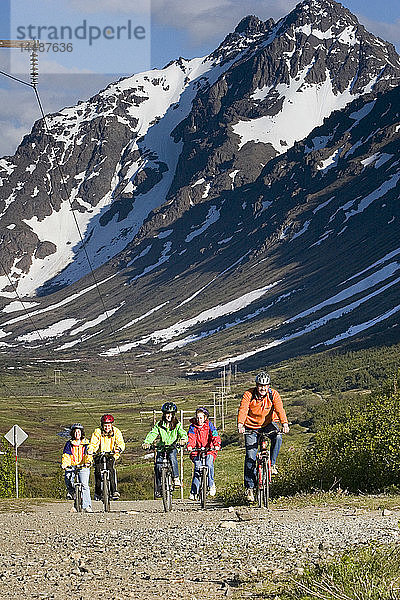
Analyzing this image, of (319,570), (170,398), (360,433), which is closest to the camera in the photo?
(319,570)

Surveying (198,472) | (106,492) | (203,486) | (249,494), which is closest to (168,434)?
(198,472)

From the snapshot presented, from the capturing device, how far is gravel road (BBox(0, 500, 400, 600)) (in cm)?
1063

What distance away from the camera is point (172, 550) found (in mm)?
13242

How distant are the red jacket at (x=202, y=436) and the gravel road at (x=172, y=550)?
2593mm

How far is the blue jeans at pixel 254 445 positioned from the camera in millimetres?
19141

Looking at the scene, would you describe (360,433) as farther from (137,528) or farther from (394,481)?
(137,528)

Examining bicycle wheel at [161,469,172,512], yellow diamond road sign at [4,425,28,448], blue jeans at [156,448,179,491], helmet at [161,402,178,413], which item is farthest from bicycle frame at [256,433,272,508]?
yellow diamond road sign at [4,425,28,448]

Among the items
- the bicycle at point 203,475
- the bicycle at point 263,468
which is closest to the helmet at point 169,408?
the bicycle at point 203,475

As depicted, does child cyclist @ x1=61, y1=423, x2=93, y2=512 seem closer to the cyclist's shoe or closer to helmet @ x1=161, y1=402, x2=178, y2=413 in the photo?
helmet @ x1=161, y1=402, x2=178, y2=413

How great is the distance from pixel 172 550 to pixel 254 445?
6339 mm

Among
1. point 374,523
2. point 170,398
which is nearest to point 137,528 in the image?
point 374,523

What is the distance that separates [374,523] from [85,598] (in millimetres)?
6769

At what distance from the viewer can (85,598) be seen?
10055 millimetres

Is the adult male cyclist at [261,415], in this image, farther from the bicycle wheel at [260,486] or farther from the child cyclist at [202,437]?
Answer: the child cyclist at [202,437]
